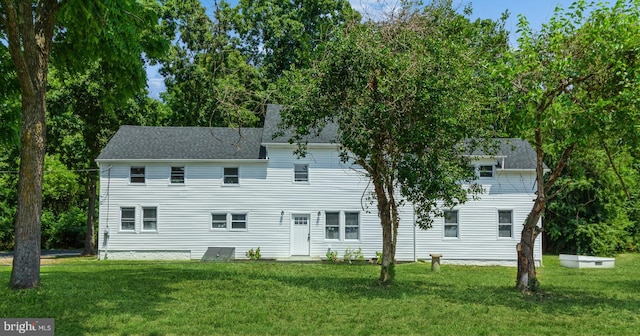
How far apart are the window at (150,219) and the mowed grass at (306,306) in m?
11.3

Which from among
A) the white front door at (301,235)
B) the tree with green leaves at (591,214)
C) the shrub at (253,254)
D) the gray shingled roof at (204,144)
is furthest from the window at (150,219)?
the tree with green leaves at (591,214)

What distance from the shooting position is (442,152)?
42.6 feet

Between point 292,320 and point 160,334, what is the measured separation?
238 centimetres

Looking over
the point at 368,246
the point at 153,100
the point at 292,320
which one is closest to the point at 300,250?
the point at 368,246

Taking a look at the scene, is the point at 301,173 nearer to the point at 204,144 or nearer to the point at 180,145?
the point at 204,144

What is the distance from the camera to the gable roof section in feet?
90.6

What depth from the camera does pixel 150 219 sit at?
90.7ft

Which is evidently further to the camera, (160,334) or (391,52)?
(391,52)

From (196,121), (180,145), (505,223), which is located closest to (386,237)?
(505,223)

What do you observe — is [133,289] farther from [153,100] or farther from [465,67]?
[153,100]

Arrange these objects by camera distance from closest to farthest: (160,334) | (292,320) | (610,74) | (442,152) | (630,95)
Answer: (160,334), (292,320), (630,95), (610,74), (442,152)

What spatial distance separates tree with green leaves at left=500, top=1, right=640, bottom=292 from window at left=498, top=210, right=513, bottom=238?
14.9 metres

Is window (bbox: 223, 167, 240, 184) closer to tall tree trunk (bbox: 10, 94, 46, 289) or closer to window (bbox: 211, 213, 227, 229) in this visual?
window (bbox: 211, 213, 227, 229)

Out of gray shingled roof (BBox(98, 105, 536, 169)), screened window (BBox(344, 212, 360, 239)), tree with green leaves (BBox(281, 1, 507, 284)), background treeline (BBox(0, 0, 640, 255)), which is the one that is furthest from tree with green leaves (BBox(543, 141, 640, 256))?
tree with green leaves (BBox(281, 1, 507, 284))
